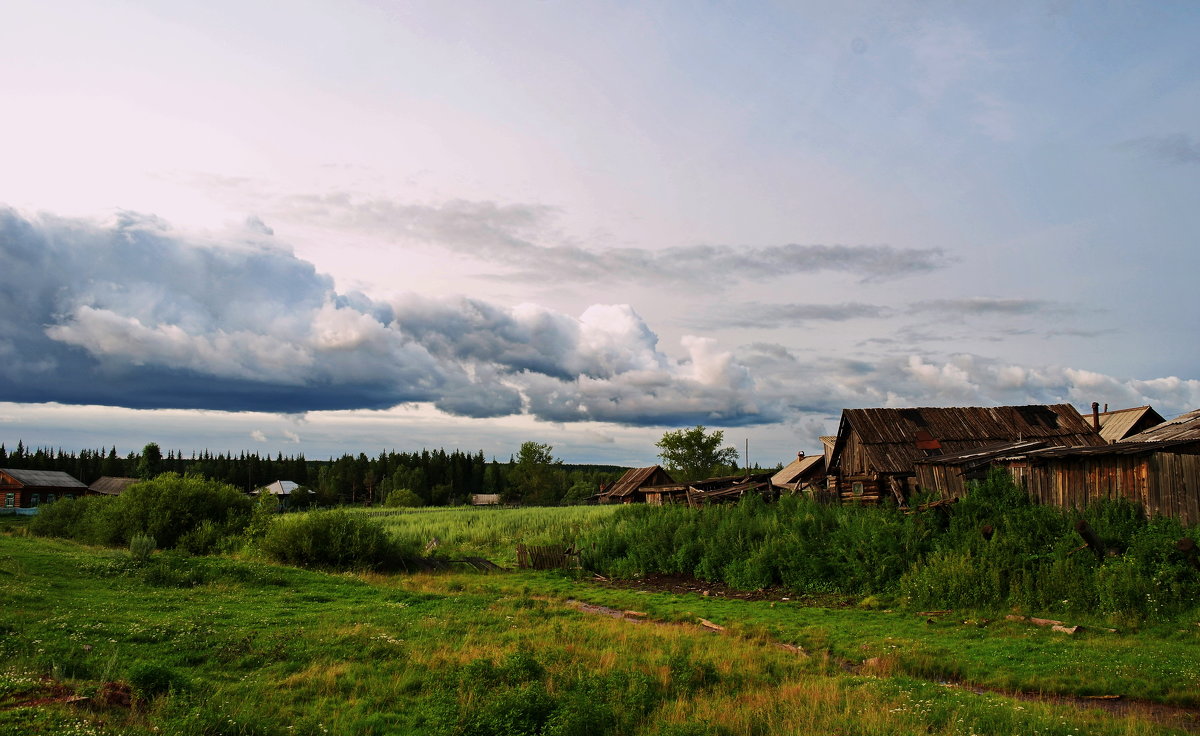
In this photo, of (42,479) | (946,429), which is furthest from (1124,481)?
(42,479)

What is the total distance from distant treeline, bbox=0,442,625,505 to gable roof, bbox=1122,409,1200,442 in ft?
277

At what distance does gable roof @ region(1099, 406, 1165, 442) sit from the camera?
42375 millimetres

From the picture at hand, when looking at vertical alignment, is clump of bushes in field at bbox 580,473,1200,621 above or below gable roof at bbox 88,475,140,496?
above

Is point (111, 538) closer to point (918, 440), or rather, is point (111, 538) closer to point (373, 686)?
point (373, 686)

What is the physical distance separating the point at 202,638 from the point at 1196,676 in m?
17.6

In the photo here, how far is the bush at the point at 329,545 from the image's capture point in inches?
1225

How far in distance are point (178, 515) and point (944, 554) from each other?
37.8 meters

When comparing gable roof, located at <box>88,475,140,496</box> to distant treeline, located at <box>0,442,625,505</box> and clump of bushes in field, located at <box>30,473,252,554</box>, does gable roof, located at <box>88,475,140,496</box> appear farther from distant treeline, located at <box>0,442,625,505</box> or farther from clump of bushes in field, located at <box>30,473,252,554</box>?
clump of bushes in field, located at <box>30,473,252,554</box>

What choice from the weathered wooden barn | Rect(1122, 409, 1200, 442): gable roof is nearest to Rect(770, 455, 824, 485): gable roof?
the weathered wooden barn

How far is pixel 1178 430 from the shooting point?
76.6ft

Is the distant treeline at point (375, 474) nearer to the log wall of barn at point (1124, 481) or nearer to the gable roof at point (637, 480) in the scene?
the gable roof at point (637, 480)

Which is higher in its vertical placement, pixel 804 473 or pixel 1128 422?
pixel 1128 422

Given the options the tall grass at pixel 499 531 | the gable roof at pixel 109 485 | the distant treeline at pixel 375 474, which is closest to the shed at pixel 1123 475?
the tall grass at pixel 499 531

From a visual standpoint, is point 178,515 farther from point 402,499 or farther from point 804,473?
point 402,499
